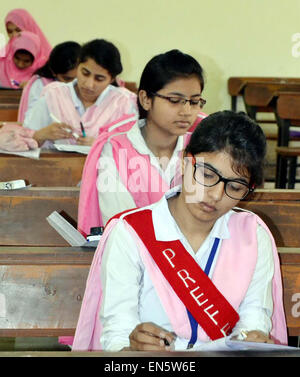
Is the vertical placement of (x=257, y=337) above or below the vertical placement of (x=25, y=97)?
below

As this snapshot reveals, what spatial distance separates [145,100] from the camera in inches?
94.9

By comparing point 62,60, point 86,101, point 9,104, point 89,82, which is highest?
point 62,60

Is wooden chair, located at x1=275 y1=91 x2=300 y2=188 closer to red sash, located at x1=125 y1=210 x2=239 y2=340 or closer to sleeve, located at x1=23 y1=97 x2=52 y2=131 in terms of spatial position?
sleeve, located at x1=23 y1=97 x2=52 y2=131

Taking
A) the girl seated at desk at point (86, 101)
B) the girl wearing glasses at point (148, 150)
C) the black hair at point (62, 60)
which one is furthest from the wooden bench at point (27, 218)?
the black hair at point (62, 60)

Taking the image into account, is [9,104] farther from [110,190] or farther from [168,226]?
[168,226]

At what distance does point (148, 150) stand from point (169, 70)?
0.29m

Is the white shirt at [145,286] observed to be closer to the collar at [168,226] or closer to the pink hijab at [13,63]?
the collar at [168,226]

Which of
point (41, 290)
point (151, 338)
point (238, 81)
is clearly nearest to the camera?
point (151, 338)

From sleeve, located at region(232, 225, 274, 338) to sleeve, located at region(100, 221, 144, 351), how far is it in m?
0.23

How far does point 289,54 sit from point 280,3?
1.88 feet

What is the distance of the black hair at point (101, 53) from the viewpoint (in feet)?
11.4

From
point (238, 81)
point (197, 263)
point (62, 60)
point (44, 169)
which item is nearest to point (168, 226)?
point (197, 263)

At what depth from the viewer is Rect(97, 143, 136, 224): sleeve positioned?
7.54 ft
